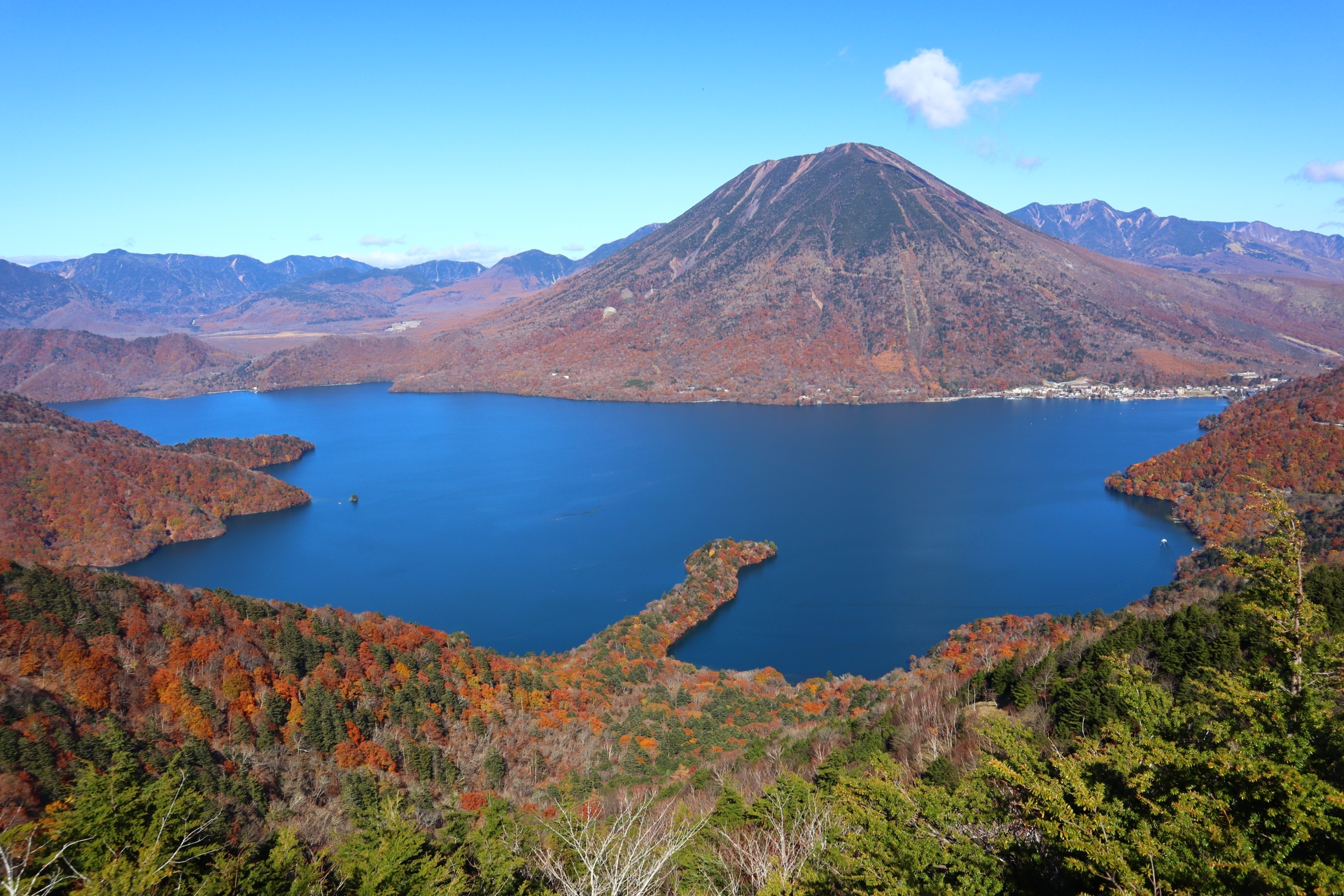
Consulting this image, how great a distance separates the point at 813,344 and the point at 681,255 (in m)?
51.9

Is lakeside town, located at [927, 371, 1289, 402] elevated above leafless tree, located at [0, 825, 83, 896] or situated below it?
below

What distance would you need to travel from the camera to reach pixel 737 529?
160 ft

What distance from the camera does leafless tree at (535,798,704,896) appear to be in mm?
7320

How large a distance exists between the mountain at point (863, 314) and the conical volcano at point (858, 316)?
0.40 m

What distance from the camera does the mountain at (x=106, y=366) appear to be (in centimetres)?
13488

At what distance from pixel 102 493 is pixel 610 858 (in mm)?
58406

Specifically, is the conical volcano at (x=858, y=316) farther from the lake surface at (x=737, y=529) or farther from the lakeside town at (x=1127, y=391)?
the lake surface at (x=737, y=529)

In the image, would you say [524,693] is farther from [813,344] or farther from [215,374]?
[215,374]

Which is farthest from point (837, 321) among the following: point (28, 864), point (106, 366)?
point (106, 366)

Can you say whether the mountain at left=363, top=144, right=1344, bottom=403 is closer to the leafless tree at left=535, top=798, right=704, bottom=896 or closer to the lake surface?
the lake surface

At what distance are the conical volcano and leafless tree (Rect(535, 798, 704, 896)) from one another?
97.7 m

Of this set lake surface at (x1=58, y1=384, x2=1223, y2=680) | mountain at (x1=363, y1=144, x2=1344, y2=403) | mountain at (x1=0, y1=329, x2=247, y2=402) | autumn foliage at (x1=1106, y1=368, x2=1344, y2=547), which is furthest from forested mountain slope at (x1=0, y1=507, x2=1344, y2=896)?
mountain at (x1=0, y1=329, x2=247, y2=402)

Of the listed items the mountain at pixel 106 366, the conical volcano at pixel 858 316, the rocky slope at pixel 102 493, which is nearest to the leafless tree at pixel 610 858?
the rocky slope at pixel 102 493

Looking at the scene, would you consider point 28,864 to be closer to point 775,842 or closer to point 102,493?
point 775,842
